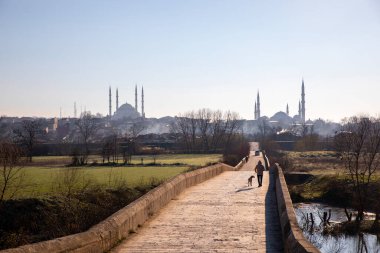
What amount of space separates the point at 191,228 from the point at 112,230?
3.04 meters

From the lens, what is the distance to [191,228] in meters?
13.7

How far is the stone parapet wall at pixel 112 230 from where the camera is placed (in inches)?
336

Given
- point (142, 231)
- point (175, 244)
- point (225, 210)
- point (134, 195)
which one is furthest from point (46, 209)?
point (175, 244)

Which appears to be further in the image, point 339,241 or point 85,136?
point 85,136

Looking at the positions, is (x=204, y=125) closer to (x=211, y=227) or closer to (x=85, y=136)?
(x=85, y=136)

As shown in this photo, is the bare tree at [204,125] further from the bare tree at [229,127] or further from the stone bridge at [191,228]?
the stone bridge at [191,228]

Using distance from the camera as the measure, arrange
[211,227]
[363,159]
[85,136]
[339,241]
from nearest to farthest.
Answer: [211,227] → [339,241] → [363,159] → [85,136]

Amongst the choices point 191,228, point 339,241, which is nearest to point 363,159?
point 339,241

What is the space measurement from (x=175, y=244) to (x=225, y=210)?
19.1ft

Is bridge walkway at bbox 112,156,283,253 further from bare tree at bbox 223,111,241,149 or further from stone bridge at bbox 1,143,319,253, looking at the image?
bare tree at bbox 223,111,241,149

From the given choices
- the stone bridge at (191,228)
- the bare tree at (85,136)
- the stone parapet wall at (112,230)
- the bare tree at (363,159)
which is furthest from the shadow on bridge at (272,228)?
the bare tree at (85,136)

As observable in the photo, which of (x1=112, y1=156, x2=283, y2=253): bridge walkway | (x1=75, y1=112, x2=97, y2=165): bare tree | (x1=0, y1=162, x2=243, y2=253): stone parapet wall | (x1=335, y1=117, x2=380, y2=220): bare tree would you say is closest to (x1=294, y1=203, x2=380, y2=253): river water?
(x1=335, y1=117, x2=380, y2=220): bare tree

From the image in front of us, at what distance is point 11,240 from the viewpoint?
1852 centimetres

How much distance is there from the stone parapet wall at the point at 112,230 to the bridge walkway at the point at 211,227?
225 mm
